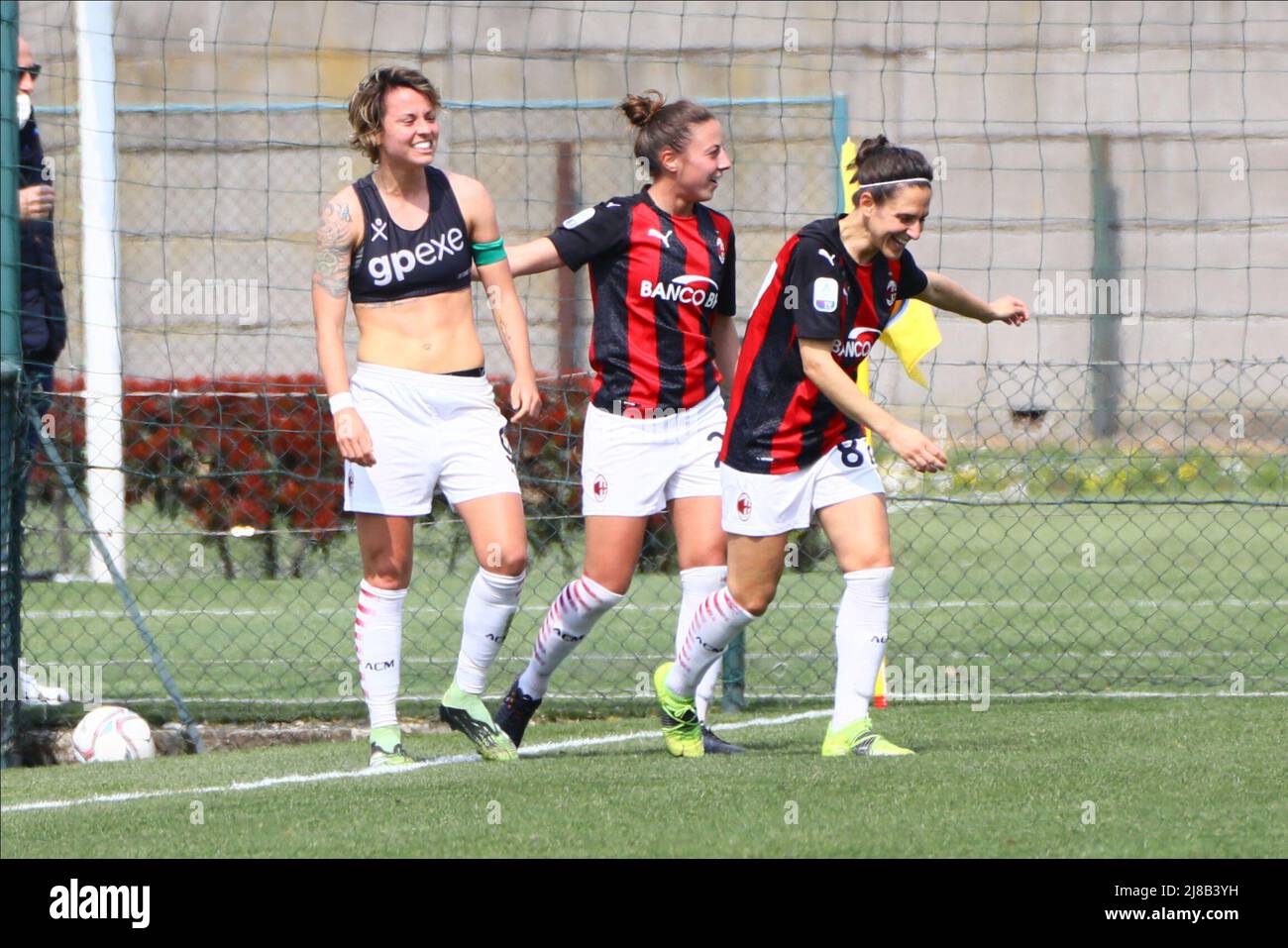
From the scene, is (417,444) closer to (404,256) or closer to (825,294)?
(404,256)

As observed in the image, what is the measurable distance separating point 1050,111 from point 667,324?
1287 cm

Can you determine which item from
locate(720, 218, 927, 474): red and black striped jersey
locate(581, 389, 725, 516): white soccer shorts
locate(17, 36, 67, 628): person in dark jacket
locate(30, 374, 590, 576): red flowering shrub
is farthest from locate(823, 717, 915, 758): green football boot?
locate(30, 374, 590, 576): red flowering shrub

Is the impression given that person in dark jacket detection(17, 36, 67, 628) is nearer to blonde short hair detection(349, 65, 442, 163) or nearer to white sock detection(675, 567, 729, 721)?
blonde short hair detection(349, 65, 442, 163)

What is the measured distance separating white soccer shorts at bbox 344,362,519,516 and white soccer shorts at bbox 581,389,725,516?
36cm

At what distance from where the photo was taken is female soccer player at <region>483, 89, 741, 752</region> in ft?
20.2

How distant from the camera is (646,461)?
6.14 m

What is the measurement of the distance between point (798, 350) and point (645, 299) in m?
0.66

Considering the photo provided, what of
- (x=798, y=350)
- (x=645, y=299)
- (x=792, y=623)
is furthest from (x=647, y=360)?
(x=792, y=623)

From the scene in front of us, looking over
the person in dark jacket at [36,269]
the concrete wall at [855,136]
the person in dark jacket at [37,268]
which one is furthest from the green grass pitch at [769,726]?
the concrete wall at [855,136]

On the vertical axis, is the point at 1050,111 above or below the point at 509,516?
above

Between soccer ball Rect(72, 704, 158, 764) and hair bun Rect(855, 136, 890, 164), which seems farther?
soccer ball Rect(72, 704, 158, 764)
